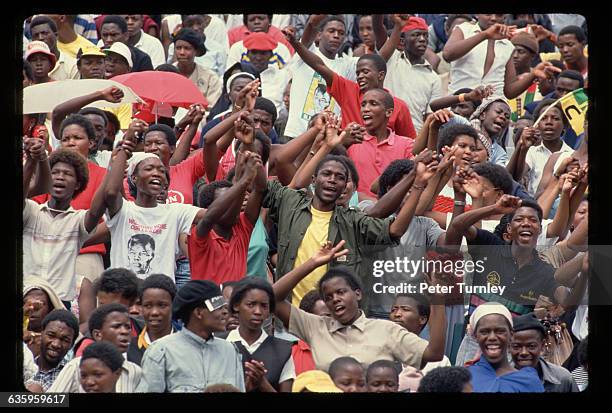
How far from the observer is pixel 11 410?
30.8 ft

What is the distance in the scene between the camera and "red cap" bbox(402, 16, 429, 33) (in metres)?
12.9

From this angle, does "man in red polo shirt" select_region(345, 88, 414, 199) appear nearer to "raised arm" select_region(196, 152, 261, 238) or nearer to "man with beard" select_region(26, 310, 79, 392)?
"raised arm" select_region(196, 152, 261, 238)

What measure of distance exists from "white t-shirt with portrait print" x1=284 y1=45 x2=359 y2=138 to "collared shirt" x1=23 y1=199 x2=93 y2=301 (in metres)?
2.45

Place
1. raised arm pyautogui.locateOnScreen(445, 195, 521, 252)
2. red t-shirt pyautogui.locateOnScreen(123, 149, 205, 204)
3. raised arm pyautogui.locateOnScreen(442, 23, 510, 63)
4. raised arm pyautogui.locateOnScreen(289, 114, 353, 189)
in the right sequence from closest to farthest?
raised arm pyautogui.locateOnScreen(445, 195, 521, 252), raised arm pyautogui.locateOnScreen(289, 114, 353, 189), red t-shirt pyautogui.locateOnScreen(123, 149, 205, 204), raised arm pyautogui.locateOnScreen(442, 23, 510, 63)

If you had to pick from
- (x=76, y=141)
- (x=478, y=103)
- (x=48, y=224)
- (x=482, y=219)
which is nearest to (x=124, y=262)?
(x=48, y=224)


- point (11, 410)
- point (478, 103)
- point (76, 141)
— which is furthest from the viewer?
point (478, 103)

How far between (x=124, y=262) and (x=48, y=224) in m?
0.54

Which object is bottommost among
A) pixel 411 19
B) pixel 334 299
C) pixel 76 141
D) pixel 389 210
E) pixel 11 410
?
pixel 11 410

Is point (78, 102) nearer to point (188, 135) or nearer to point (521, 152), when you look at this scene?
point (188, 135)

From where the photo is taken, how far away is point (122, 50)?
42.2ft

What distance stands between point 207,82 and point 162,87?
1064mm

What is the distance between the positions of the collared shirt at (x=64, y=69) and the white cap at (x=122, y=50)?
0.96 ft

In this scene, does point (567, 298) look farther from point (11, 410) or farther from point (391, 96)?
point (11, 410)

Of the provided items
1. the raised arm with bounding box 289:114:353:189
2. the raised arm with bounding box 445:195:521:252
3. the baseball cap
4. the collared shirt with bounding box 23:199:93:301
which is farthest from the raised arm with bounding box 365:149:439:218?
the baseball cap
